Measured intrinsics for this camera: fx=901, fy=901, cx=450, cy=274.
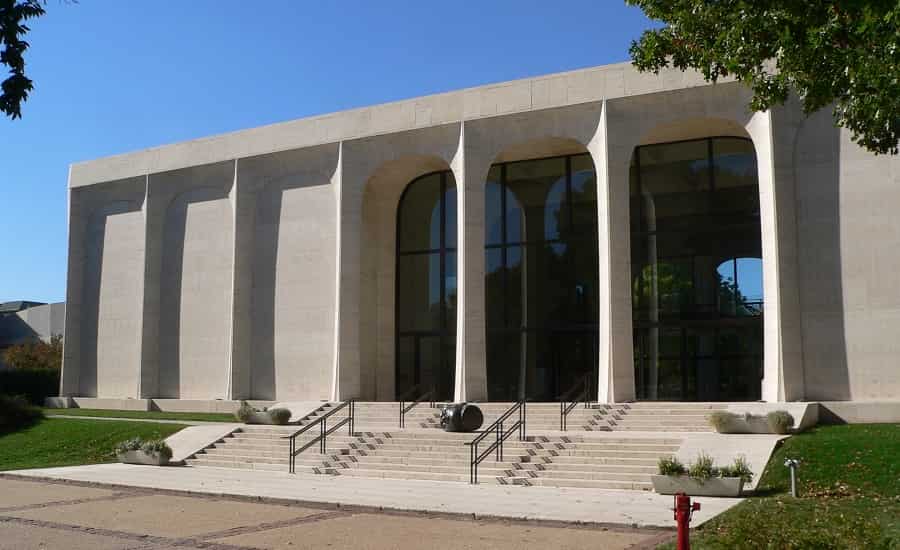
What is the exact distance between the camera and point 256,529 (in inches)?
513

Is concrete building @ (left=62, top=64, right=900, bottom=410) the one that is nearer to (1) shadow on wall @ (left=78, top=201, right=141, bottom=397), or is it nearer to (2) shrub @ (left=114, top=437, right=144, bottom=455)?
(1) shadow on wall @ (left=78, top=201, right=141, bottom=397)

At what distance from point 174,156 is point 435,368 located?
14710mm

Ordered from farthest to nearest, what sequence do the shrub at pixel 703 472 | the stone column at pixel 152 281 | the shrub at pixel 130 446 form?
the stone column at pixel 152 281
the shrub at pixel 130 446
the shrub at pixel 703 472

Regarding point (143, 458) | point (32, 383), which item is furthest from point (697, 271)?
point (32, 383)

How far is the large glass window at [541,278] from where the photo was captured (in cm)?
3228

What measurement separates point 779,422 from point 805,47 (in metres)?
11.4

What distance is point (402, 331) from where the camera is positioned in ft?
117

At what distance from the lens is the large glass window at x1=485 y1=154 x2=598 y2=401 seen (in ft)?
106

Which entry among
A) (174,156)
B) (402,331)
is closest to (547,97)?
(402,331)

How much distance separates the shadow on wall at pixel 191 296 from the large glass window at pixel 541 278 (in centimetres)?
1115

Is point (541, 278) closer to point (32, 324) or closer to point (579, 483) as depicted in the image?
point (579, 483)

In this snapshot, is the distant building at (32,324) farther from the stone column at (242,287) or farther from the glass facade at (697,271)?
the glass facade at (697,271)

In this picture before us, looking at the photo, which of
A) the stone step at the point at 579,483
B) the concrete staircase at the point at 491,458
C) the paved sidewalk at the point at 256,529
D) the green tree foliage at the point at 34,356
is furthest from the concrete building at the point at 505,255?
the green tree foliage at the point at 34,356

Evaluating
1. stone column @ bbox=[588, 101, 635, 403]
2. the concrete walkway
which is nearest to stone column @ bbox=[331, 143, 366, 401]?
stone column @ bbox=[588, 101, 635, 403]
